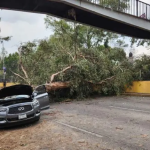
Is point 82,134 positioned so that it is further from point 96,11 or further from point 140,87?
point 140,87

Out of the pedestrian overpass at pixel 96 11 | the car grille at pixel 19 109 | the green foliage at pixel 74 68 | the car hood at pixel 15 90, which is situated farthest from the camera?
the green foliage at pixel 74 68

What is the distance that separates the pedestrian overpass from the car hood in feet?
14.1

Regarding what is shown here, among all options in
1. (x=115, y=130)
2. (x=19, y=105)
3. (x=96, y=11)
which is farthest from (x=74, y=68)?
(x=115, y=130)

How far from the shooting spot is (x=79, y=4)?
Result: 10938mm

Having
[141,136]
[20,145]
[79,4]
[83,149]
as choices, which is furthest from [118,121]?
[79,4]

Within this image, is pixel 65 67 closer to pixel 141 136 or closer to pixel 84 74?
pixel 84 74

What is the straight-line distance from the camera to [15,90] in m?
8.27

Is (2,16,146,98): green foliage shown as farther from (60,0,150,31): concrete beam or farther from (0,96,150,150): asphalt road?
(0,96,150,150): asphalt road

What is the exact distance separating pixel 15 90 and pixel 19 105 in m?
1.38

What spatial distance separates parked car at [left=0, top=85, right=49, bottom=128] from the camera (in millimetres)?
6828

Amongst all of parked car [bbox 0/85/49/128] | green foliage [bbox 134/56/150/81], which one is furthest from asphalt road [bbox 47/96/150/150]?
green foliage [bbox 134/56/150/81]

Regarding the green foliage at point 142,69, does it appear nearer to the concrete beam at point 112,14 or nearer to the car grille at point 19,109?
the concrete beam at point 112,14

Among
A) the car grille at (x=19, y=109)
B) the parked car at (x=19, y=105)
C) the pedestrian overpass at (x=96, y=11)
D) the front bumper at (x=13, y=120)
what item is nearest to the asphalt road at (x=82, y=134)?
the front bumper at (x=13, y=120)

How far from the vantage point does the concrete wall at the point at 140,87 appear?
1453 cm
